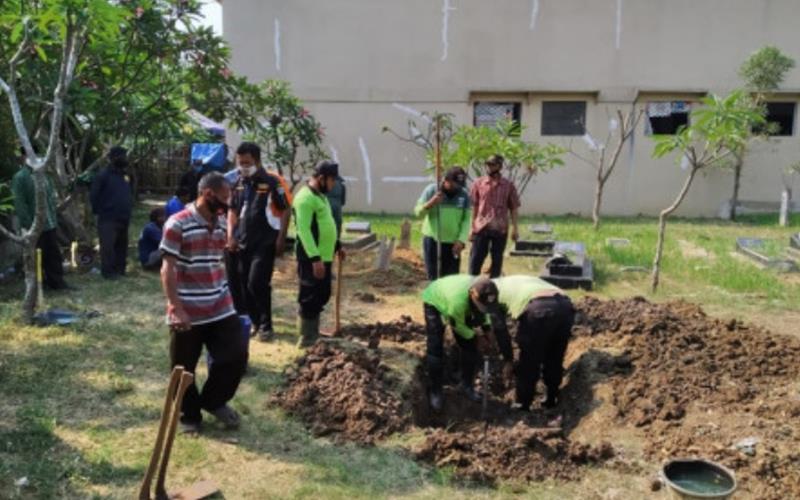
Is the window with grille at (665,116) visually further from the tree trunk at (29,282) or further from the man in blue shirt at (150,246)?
the tree trunk at (29,282)

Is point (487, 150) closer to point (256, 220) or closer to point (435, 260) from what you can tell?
point (435, 260)

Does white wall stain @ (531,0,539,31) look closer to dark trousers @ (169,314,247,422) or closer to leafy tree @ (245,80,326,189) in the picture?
leafy tree @ (245,80,326,189)

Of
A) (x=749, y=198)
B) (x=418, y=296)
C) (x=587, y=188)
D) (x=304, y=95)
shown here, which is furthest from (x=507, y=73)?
(x=418, y=296)

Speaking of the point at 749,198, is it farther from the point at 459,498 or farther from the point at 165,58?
the point at 459,498

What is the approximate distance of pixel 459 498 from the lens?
157 inches

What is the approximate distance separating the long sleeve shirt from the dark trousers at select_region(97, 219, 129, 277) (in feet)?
12.9

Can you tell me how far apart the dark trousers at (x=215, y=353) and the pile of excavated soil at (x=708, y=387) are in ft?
8.79

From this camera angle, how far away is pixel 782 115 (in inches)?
670

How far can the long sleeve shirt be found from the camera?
7.51 m

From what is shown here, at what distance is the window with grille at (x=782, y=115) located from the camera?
1695cm

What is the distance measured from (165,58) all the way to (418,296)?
4.01 metres

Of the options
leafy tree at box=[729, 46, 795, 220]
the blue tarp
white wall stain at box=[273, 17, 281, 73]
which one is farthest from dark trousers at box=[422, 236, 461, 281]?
white wall stain at box=[273, 17, 281, 73]

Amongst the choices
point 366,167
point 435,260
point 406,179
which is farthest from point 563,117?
point 435,260

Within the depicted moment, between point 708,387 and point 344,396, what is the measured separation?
272 cm
